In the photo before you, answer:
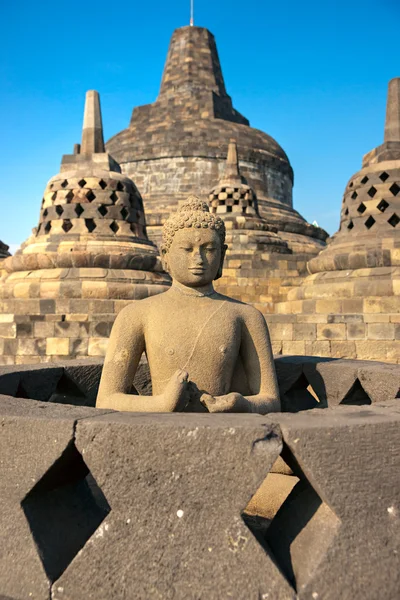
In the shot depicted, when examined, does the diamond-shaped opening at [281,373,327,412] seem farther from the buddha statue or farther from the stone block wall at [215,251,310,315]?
the stone block wall at [215,251,310,315]

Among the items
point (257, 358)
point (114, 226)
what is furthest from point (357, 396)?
point (114, 226)

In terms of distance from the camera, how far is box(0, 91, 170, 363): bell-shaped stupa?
6.61 m

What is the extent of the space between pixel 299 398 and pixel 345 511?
1865 mm

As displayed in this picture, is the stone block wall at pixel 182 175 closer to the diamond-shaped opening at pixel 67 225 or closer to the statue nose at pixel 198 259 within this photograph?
the diamond-shaped opening at pixel 67 225

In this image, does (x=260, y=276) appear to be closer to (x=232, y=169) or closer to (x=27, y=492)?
(x=232, y=169)

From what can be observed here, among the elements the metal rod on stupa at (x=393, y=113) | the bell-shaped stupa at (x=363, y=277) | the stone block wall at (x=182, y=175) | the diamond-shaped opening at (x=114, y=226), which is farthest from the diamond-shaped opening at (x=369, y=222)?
the stone block wall at (x=182, y=175)

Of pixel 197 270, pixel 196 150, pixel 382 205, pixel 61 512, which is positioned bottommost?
pixel 61 512

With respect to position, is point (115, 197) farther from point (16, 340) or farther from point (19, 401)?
point (19, 401)

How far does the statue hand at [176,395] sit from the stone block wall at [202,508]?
351mm

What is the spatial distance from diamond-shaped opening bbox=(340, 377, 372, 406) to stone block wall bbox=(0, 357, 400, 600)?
1.44m

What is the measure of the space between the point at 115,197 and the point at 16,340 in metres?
3.03

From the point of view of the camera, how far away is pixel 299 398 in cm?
352

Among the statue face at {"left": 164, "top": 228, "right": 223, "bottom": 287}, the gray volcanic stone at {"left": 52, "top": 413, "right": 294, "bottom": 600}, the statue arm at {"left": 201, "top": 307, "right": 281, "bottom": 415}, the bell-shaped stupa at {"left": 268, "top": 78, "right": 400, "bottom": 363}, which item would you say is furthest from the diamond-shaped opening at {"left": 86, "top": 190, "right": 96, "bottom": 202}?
the gray volcanic stone at {"left": 52, "top": 413, "right": 294, "bottom": 600}

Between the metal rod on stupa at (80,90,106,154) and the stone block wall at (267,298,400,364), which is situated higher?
the metal rod on stupa at (80,90,106,154)
